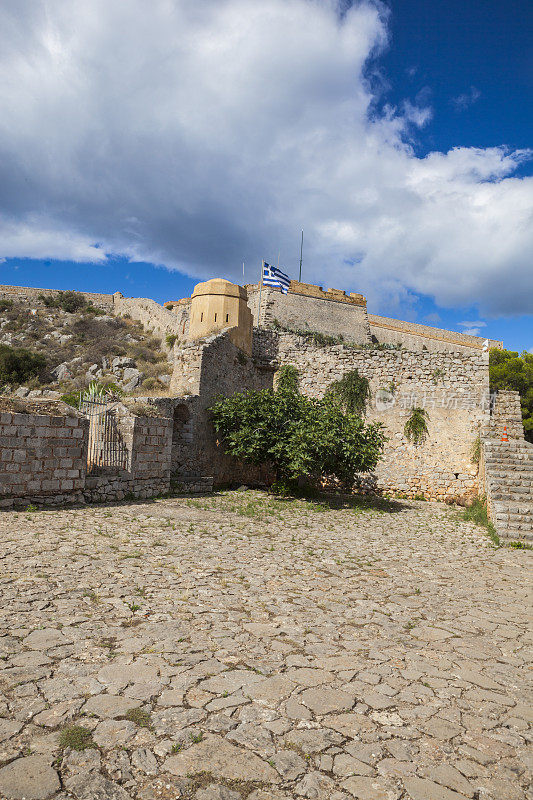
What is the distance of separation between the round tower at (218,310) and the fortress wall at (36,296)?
34.6 meters

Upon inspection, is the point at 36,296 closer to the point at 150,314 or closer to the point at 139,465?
the point at 150,314

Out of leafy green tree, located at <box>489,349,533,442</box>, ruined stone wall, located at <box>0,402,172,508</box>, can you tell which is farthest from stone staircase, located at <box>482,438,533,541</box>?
leafy green tree, located at <box>489,349,533,442</box>

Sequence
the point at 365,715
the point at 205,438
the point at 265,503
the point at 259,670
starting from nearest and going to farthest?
the point at 365,715, the point at 259,670, the point at 265,503, the point at 205,438

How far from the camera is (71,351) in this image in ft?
120

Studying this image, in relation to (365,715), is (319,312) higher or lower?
higher

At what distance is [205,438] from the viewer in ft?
45.6

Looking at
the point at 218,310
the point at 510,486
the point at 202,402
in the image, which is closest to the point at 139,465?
the point at 202,402

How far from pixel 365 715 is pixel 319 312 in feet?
92.5

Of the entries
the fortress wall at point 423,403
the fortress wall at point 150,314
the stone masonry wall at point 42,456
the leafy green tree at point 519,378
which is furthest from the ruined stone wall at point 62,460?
the fortress wall at point 150,314

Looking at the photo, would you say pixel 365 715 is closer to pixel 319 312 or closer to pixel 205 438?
pixel 205 438

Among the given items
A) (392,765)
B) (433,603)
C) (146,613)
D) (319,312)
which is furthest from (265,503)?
(319,312)

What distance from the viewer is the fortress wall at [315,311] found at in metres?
28.7

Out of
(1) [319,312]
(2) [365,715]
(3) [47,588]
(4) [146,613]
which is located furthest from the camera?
(1) [319,312]

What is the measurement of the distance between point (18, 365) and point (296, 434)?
25855 mm
